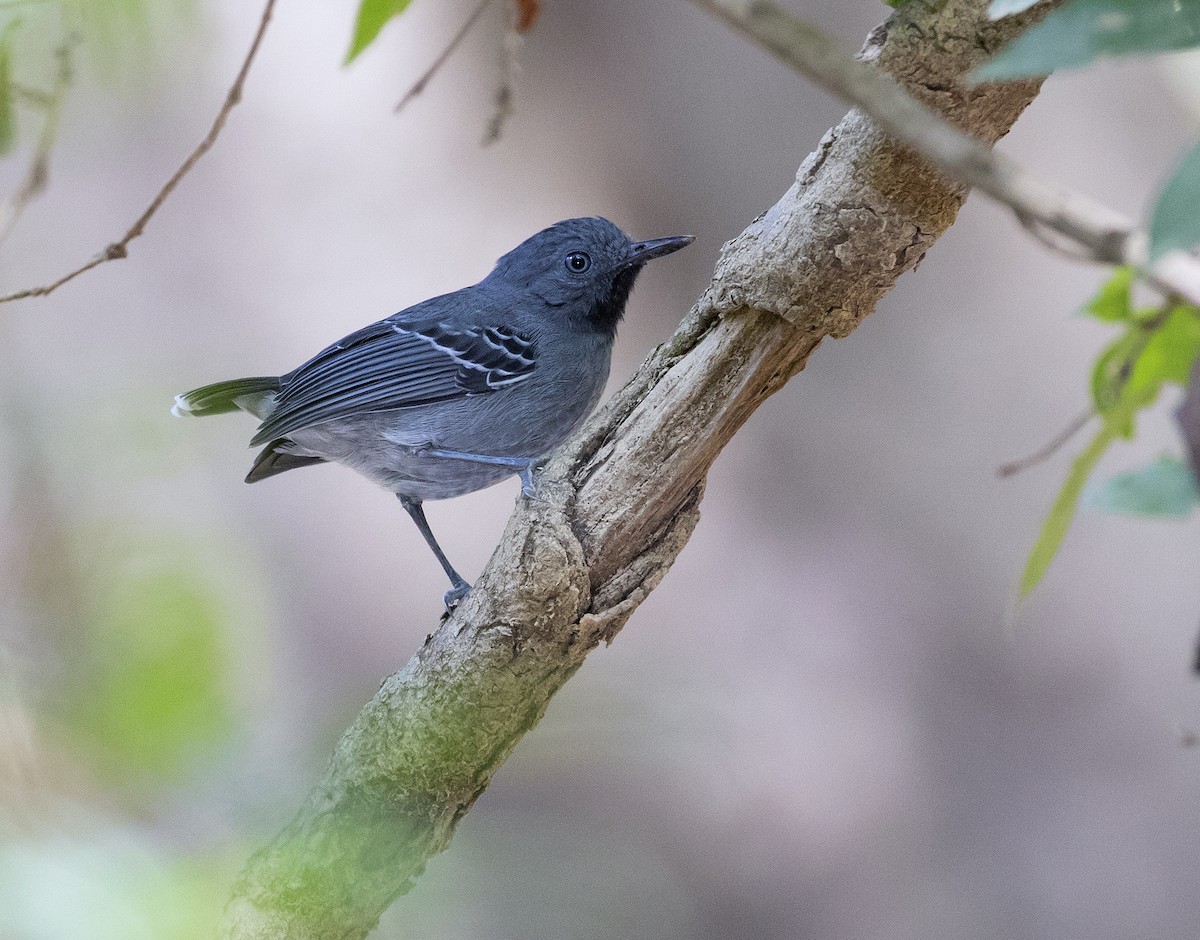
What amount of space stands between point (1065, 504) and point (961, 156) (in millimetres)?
260

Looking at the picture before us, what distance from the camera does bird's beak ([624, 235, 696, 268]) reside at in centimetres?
291

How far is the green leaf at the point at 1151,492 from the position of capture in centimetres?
65

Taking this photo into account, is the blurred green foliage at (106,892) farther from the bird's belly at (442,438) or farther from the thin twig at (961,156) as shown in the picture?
the bird's belly at (442,438)

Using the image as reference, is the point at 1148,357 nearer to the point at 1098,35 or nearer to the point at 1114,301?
the point at 1114,301

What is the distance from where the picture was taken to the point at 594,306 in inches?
123

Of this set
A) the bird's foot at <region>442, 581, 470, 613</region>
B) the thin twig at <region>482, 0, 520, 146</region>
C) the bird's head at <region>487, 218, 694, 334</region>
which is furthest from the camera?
the bird's head at <region>487, 218, 694, 334</region>

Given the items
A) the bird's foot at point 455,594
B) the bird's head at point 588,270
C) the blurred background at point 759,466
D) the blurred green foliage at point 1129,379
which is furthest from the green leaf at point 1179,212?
the blurred background at point 759,466

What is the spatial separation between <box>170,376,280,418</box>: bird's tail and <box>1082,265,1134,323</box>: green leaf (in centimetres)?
231

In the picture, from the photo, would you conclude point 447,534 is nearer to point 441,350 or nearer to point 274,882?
point 441,350

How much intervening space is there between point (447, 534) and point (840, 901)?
2.28 m

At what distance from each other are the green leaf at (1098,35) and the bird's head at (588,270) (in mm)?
2492

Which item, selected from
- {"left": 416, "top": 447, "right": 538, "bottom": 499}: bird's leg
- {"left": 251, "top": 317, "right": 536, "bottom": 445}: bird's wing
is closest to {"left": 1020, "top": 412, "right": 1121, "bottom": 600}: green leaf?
{"left": 416, "top": 447, "right": 538, "bottom": 499}: bird's leg

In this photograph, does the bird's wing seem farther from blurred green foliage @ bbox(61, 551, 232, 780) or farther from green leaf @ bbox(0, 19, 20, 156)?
blurred green foliage @ bbox(61, 551, 232, 780)

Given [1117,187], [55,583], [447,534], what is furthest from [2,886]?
[1117,187]
